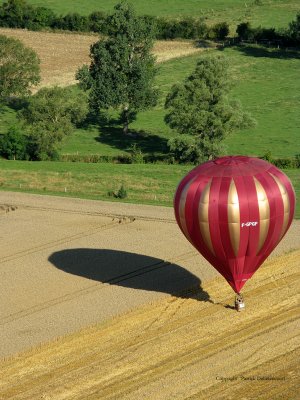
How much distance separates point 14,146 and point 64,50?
39.4 metres

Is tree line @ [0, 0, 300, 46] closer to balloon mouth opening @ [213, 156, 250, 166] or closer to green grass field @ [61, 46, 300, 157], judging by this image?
Answer: green grass field @ [61, 46, 300, 157]

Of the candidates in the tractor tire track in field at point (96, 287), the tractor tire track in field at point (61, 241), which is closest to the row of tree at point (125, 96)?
the tractor tire track in field at point (61, 241)

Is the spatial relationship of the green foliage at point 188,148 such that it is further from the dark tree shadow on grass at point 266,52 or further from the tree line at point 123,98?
the dark tree shadow on grass at point 266,52

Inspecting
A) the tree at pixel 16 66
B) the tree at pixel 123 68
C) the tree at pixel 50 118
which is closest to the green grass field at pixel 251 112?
the tree at pixel 123 68

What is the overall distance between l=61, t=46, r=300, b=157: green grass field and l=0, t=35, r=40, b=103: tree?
7.23 meters

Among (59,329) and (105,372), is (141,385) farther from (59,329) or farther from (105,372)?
(59,329)

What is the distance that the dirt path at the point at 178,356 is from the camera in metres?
41.3

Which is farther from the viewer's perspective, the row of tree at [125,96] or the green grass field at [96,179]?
the row of tree at [125,96]

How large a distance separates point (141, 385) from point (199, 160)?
1900 inches

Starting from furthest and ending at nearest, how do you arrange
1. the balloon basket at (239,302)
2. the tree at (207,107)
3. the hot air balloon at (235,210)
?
1. the tree at (207,107)
2. the balloon basket at (239,302)
3. the hot air balloon at (235,210)

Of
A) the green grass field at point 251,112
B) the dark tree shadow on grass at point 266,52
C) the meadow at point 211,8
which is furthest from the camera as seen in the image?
the meadow at point 211,8

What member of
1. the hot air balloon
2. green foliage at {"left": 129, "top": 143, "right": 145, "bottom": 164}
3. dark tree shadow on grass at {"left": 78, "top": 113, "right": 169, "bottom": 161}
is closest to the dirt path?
the hot air balloon

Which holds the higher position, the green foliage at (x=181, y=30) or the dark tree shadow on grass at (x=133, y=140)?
the green foliage at (x=181, y=30)

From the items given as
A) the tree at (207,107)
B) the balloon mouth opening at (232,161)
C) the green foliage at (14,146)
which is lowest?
the green foliage at (14,146)
